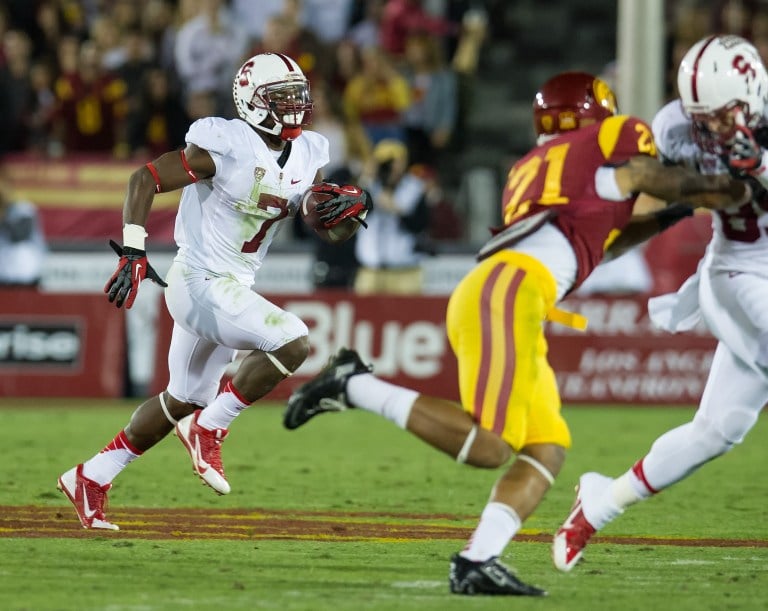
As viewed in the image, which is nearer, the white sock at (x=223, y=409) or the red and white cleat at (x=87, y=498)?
the red and white cleat at (x=87, y=498)

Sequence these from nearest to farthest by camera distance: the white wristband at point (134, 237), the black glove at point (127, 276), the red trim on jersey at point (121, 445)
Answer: the black glove at point (127, 276)
the white wristband at point (134, 237)
the red trim on jersey at point (121, 445)

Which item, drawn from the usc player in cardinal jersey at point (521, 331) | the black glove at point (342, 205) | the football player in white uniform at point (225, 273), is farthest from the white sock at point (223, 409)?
the usc player in cardinal jersey at point (521, 331)

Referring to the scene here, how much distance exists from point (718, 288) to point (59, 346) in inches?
316

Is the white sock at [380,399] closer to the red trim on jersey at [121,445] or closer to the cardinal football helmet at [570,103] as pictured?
the cardinal football helmet at [570,103]

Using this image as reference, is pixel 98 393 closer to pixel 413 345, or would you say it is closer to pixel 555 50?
pixel 413 345

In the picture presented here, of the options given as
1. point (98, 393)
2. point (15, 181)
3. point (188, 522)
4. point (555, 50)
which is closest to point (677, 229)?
point (555, 50)

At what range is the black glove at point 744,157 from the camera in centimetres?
540

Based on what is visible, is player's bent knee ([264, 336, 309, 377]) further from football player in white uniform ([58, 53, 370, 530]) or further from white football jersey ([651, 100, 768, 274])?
white football jersey ([651, 100, 768, 274])

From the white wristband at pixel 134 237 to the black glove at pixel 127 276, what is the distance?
2cm

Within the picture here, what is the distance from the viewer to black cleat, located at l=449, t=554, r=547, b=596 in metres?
5.20

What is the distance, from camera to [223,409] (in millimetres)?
6941

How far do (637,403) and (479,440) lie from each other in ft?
26.7

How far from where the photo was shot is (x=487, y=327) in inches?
207

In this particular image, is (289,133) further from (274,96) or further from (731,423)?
(731,423)
